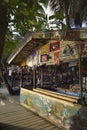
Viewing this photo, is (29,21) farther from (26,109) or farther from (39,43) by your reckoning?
(26,109)

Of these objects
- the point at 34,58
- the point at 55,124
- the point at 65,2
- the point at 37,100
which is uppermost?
the point at 65,2

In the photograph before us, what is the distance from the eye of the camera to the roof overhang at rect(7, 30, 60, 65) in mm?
7415

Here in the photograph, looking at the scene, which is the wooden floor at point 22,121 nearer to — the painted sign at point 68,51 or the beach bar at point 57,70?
the beach bar at point 57,70

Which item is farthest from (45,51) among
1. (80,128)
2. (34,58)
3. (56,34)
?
(80,128)

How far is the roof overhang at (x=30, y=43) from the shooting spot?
24.3 ft

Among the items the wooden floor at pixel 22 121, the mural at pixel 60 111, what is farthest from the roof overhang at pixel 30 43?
the wooden floor at pixel 22 121

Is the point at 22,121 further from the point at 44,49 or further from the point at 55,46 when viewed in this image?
the point at 55,46

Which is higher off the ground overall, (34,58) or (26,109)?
(34,58)

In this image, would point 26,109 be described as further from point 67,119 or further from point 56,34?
point 56,34

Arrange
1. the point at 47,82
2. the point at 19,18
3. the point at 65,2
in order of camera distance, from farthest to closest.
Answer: the point at 65,2 < the point at 47,82 < the point at 19,18

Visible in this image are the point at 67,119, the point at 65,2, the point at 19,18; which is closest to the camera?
the point at 19,18

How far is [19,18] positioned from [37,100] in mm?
5099

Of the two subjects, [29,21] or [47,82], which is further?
[47,82]

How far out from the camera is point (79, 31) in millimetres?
6395
